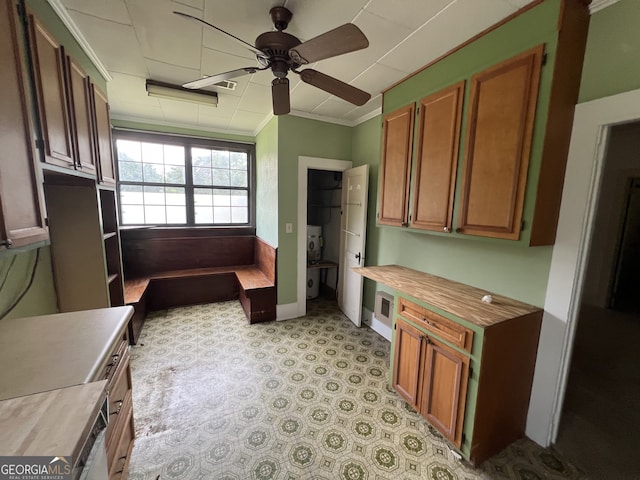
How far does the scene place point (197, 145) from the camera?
155 inches

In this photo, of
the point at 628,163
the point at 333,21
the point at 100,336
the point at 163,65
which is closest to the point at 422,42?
the point at 333,21

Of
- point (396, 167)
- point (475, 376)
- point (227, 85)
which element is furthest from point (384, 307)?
point (227, 85)

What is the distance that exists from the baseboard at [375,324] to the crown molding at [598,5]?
275 cm

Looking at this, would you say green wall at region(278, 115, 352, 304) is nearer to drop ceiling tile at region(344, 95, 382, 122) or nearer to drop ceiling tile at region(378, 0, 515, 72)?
drop ceiling tile at region(344, 95, 382, 122)

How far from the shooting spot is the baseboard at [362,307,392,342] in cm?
292

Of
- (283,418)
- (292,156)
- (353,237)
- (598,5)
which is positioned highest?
(598,5)

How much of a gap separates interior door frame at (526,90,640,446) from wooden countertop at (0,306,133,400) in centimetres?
235

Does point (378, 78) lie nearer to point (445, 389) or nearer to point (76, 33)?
point (76, 33)

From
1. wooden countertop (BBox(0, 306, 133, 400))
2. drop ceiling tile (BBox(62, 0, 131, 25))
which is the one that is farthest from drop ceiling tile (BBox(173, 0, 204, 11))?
wooden countertop (BBox(0, 306, 133, 400))

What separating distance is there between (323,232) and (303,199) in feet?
4.24

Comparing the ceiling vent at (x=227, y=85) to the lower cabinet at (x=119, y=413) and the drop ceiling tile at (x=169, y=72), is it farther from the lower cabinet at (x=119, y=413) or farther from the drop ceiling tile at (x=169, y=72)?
the lower cabinet at (x=119, y=413)

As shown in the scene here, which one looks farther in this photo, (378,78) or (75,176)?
(378,78)

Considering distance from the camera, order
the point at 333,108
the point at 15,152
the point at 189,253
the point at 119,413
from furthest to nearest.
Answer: the point at 189,253 → the point at 333,108 → the point at 119,413 → the point at 15,152

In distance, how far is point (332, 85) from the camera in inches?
66.7
